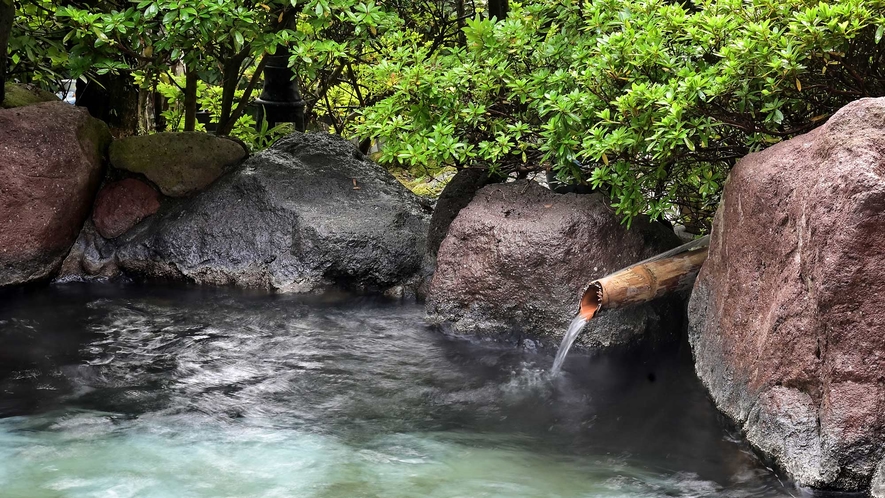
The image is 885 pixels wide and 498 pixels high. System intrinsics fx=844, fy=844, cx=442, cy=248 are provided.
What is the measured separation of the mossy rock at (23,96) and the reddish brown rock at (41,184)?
184mm

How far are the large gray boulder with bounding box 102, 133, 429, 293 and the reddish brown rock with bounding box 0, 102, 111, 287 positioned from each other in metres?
0.37

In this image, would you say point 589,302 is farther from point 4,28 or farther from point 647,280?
point 4,28

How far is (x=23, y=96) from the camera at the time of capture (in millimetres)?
7328

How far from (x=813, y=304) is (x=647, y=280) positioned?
5.21 ft

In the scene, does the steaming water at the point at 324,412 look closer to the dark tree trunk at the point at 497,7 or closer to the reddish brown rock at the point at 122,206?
the reddish brown rock at the point at 122,206

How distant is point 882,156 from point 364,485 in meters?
2.79

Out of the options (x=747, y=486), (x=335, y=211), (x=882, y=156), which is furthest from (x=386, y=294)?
(x=882, y=156)

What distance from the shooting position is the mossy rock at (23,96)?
7160 millimetres

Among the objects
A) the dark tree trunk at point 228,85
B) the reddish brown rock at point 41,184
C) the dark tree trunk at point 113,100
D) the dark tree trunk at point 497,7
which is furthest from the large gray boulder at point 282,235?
the dark tree trunk at point 497,7

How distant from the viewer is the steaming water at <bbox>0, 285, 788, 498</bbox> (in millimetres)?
4047

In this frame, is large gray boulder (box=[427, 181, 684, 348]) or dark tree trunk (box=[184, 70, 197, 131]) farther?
dark tree trunk (box=[184, 70, 197, 131])

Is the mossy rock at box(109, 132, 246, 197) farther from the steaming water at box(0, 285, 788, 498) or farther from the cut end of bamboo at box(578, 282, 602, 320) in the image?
the cut end of bamboo at box(578, 282, 602, 320)

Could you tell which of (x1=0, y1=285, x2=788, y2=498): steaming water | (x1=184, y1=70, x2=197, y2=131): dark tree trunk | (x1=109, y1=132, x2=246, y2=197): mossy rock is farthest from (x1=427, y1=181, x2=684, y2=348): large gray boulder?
(x1=184, y1=70, x2=197, y2=131): dark tree trunk

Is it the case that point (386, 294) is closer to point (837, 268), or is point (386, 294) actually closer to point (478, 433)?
point (478, 433)
